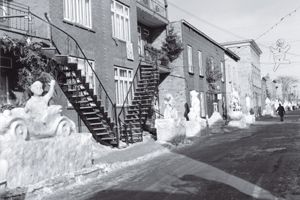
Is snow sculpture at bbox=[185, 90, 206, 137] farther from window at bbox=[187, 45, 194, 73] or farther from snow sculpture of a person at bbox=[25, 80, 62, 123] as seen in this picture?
snow sculpture of a person at bbox=[25, 80, 62, 123]

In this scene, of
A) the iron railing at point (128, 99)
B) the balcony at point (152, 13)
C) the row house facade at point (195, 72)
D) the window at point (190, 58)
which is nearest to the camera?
the iron railing at point (128, 99)

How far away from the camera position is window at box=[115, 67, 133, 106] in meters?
21.0

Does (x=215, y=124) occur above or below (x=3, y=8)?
below

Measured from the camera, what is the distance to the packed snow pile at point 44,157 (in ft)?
28.0

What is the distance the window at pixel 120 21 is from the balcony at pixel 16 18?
6.32 m

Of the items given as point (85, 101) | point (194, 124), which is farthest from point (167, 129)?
point (194, 124)

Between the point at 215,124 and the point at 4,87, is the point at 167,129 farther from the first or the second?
the point at 215,124

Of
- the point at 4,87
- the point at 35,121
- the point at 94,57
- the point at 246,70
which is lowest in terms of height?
the point at 35,121

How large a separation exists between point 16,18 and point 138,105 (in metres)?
7.49

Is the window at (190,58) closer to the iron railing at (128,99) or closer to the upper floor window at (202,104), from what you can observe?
the upper floor window at (202,104)

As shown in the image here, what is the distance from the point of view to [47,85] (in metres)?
14.8

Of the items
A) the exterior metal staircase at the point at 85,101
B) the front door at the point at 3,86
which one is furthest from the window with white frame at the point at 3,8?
the exterior metal staircase at the point at 85,101

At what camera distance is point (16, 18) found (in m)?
14.8

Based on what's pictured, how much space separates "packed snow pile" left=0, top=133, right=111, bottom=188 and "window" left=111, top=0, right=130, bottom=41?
10625 millimetres
